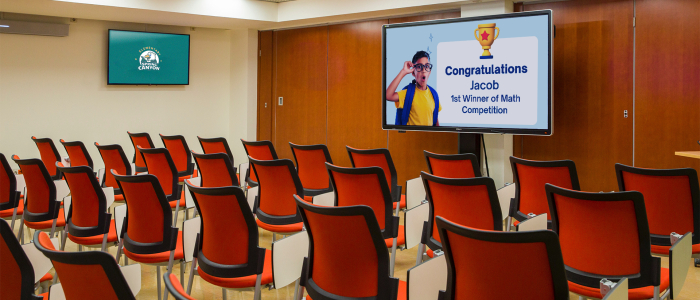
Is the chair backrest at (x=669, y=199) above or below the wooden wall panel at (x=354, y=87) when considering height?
below

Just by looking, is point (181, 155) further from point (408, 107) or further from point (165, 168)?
point (408, 107)

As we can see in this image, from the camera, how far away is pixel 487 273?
6.19 ft

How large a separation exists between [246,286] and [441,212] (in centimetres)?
117

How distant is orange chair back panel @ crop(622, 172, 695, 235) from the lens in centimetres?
311

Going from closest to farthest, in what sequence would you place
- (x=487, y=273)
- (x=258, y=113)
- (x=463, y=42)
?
1. (x=487, y=273)
2. (x=463, y=42)
3. (x=258, y=113)

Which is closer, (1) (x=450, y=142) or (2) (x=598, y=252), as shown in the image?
(2) (x=598, y=252)

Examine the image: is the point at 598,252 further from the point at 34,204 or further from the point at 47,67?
the point at 47,67

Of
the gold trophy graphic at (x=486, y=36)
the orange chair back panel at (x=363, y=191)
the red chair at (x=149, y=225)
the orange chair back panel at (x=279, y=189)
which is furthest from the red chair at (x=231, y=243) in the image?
the gold trophy graphic at (x=486, y=36)

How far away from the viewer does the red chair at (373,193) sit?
136 inches

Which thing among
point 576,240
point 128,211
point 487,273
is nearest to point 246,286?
point 128,211

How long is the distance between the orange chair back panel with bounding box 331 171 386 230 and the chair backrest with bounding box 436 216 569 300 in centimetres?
154

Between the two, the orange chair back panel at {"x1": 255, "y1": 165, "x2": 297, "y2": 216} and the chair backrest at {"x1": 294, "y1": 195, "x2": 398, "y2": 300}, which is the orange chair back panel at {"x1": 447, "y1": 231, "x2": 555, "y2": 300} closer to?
Result: the chair backrest at {"x1": 294, "y1": 195, "x2": 398, "y2": 300}

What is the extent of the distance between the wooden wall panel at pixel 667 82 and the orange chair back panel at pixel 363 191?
4.35 meters

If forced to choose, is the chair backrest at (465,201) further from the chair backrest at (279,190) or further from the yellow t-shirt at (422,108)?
the yellow t-shirt at (422,108)
